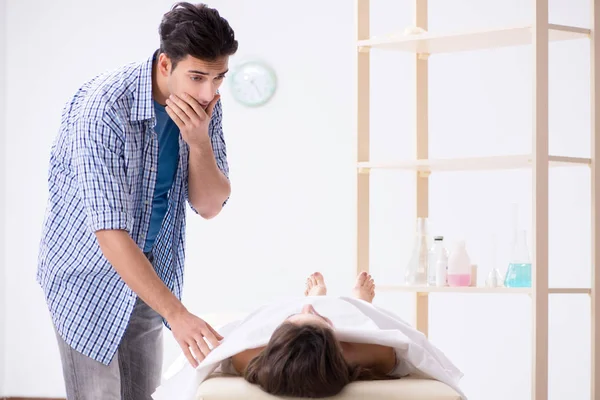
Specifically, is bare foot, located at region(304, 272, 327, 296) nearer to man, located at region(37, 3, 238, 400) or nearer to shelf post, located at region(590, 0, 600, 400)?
man, located at region(37, 3, 238, 400)

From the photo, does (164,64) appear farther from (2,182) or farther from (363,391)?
(2,182)

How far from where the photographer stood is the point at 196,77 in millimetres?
1574

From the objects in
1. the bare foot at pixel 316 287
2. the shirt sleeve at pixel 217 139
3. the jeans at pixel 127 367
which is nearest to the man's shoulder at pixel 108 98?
the shirt sleeve at pixel 217 139

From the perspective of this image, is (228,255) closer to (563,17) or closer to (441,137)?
(441,137)

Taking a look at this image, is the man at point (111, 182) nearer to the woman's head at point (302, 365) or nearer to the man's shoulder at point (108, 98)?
the man's shoulder at point (108, 98)

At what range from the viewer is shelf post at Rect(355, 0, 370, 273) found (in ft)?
9.28

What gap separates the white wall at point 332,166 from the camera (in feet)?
11.5

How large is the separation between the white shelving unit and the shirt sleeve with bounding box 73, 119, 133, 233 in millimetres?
1427

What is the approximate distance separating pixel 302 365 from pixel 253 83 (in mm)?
2846

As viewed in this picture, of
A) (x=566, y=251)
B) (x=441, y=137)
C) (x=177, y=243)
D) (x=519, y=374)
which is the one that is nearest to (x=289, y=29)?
(x=441, y=137)

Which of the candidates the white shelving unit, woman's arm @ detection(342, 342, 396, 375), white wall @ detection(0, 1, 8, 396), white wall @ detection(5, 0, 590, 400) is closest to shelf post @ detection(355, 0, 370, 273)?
the white shelving unit

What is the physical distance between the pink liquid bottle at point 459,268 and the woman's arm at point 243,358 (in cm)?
133

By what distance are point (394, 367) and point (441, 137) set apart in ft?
7.48

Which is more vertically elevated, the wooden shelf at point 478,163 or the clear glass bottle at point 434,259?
the wooden shelf at point 478,163
